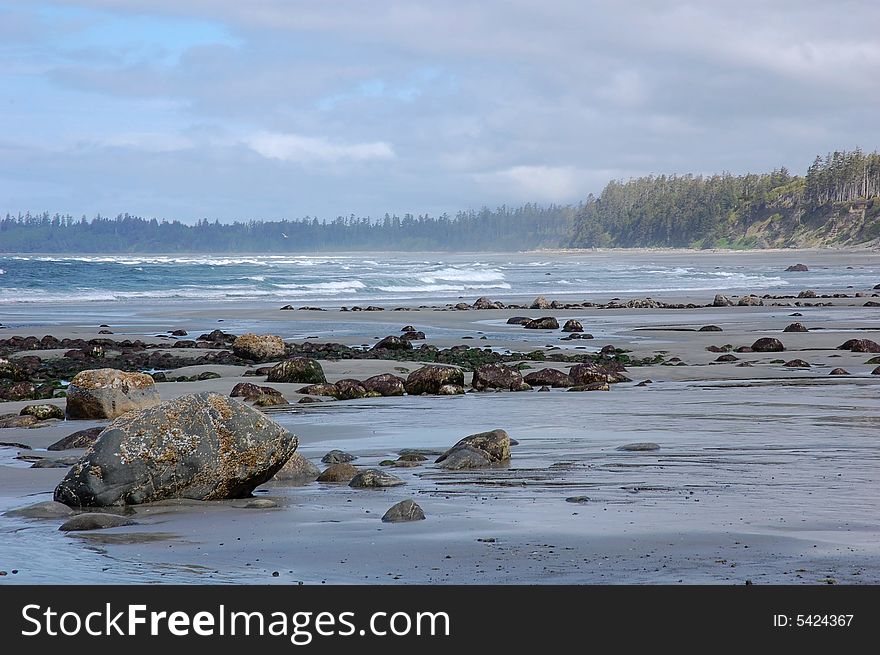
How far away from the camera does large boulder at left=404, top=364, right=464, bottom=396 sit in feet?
48.7

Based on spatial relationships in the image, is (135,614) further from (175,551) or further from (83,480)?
(83,480)

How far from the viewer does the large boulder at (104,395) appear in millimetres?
12281

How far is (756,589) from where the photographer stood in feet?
14.4

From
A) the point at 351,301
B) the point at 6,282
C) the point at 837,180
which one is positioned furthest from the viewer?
the point at 837,180

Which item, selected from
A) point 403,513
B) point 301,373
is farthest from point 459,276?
point 403,513

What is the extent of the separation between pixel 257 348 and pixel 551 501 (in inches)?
575

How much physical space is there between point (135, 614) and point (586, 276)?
6898cm

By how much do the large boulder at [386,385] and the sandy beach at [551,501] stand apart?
0.33 m

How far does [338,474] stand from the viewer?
7.93 metres

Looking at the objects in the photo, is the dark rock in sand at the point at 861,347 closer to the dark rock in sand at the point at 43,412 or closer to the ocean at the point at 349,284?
the dark rock in sand at the point at 43,412

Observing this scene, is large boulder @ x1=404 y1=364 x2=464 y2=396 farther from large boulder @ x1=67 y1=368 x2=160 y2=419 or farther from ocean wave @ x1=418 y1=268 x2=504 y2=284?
ocean wave @ x1=418 y1=268 x2=504 y2=284

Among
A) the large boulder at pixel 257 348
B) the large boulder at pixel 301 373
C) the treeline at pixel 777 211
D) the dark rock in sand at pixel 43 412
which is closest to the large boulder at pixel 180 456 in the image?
the dark rock in sand at pixel 43 412

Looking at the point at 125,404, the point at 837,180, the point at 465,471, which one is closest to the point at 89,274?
the point at 125,404

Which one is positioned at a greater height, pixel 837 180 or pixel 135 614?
pixel 837 180
